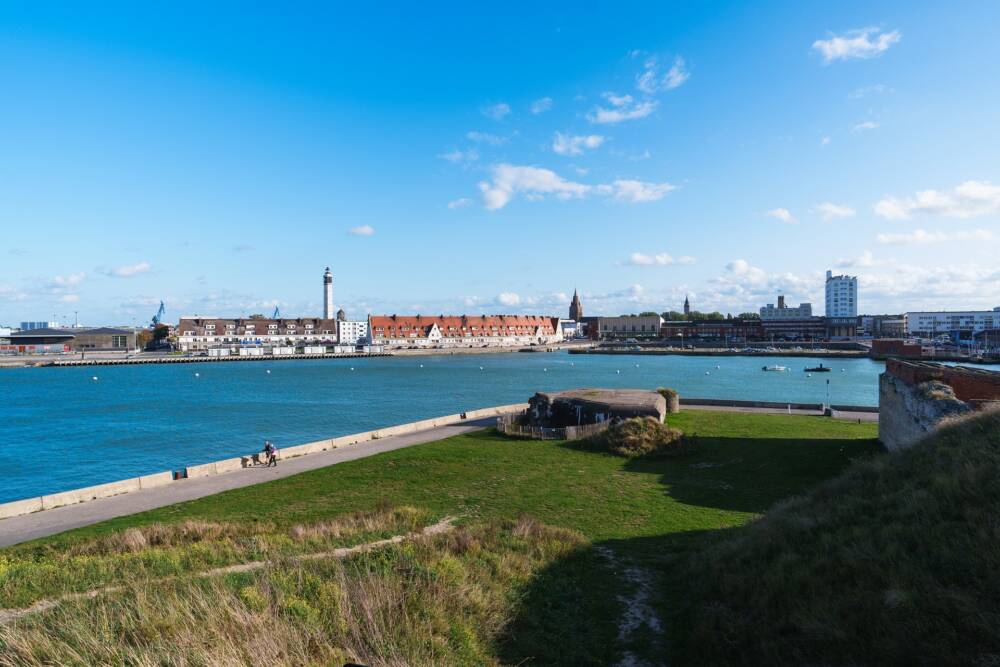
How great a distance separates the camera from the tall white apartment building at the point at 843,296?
→ 19150 centimetres

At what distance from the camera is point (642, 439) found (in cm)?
2425

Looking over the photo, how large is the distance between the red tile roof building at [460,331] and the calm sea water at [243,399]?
43.1 metres

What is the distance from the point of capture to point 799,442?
24.1 metres

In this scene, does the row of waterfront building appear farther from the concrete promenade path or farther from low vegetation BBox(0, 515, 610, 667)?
low vegetation BBox(0, 515, 610, 667)

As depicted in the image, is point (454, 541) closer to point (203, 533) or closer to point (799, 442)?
point (203, 533)

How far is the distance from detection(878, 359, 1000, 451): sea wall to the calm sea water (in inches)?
1287

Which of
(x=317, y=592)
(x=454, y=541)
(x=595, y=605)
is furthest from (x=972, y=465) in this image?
(x=317, y=592)

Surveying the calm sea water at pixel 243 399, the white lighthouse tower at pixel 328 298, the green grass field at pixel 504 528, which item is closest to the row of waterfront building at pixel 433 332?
the white lighthouse tower at pixel 328 298

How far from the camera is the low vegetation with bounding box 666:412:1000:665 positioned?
5.89 meters

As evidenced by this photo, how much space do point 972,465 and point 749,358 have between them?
4909 inches

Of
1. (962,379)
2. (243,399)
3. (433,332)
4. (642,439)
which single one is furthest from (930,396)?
(433,332)

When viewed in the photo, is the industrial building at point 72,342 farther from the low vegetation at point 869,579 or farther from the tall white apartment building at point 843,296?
the tall white apartment building at point 843,296

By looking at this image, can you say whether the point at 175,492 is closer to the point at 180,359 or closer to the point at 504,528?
the point at 504,528

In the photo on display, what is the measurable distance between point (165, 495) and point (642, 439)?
1859 centimetres
